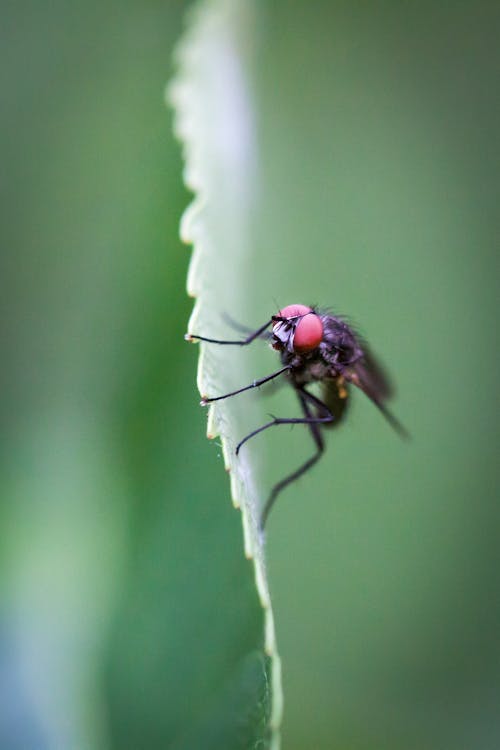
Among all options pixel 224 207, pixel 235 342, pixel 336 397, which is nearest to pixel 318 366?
pixel 336 397

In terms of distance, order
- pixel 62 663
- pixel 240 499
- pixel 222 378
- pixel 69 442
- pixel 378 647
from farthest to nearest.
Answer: pixel 378 647 < pixel 69 442 < pixel 222 378 < pixel 62 663 < pixel 240 499

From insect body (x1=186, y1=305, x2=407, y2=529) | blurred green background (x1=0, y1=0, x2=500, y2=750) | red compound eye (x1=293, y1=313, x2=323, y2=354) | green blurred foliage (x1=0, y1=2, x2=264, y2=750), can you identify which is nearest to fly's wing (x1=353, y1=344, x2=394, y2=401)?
insect body (x1=186, y1=305, x2=407, y2=529)

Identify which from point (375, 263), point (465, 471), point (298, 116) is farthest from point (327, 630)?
point (298, 116)

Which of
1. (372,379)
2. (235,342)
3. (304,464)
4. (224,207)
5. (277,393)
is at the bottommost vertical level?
(304,464)

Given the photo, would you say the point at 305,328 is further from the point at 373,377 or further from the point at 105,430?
the point at 105,430

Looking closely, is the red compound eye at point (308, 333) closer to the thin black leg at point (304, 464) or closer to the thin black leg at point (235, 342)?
Answer: the thin black leg at point (235, 342)

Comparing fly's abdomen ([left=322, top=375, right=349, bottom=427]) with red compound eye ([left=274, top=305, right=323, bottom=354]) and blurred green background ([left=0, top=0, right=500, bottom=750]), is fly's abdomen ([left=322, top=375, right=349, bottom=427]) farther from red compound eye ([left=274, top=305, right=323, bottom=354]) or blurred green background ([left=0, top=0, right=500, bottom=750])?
red compound eye ([left=274, top=305, right=323, bottom=354])

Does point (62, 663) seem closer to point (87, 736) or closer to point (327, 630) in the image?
point (87, 736)
